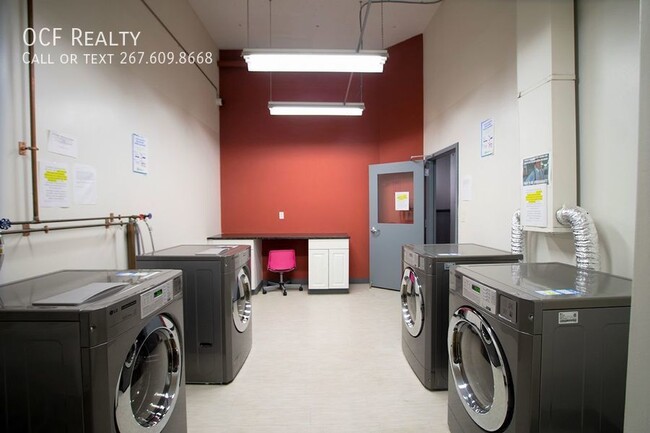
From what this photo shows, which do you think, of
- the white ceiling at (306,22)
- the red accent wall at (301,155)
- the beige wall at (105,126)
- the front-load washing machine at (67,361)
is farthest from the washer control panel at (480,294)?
the white ceiling at (306,22)

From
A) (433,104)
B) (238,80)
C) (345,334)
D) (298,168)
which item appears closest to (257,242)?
(298,168)

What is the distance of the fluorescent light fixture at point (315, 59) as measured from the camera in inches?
87.4

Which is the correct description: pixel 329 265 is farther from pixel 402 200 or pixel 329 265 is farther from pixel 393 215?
pixel 402 200

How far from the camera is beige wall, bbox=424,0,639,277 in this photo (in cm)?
142

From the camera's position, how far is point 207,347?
2.03 meters

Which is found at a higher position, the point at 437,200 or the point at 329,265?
the point at 437,200

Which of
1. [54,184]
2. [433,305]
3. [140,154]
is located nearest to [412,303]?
[433,305]

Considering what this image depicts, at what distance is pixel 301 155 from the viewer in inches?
182

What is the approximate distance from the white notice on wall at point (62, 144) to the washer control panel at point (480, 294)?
7.77 ft

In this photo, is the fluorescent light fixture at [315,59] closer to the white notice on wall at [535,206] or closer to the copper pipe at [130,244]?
the white notice on wall at [535,206]

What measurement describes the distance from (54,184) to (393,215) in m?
3.89

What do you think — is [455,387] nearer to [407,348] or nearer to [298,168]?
[407,348]

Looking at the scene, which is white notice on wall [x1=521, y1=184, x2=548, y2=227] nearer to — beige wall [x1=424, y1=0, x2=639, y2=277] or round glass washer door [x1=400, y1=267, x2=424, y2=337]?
beige wall [x1=424, y1=0, x2=639, y2=277]

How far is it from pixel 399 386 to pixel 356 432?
539mm
